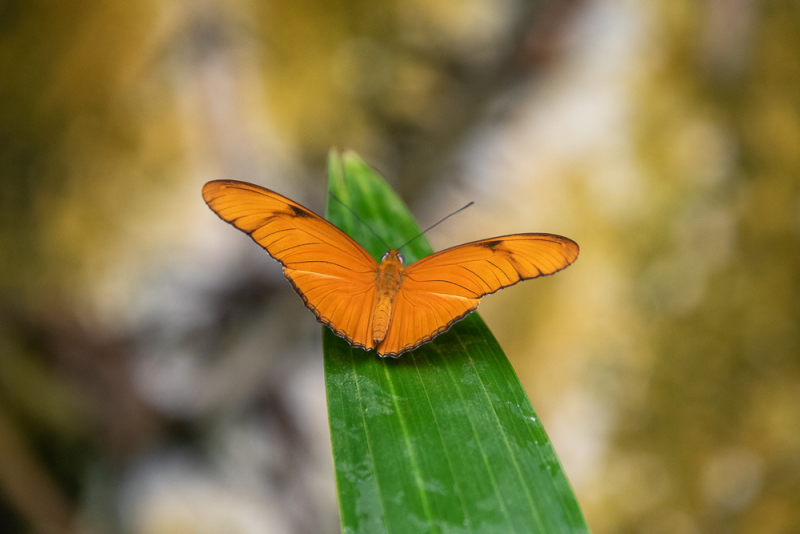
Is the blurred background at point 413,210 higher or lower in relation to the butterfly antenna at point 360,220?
higher

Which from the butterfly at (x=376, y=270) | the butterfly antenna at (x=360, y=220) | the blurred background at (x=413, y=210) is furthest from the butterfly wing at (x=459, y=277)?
the blurred background at (x=413, y=210)

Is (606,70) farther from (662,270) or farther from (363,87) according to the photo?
(363,87)

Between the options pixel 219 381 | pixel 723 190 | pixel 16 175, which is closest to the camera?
pixel 16 175

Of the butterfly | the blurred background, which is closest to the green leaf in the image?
the butterfly

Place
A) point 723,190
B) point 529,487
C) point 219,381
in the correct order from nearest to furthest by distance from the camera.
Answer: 1. point 529,487
2. point 219,381
3. point 723,190

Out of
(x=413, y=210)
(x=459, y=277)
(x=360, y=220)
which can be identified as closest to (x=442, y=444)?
(x=459, y=277)

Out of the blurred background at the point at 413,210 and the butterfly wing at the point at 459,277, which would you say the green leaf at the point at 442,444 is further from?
the blurred background at the point at 413,210

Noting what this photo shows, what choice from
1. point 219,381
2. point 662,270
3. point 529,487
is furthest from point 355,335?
point 662,270
